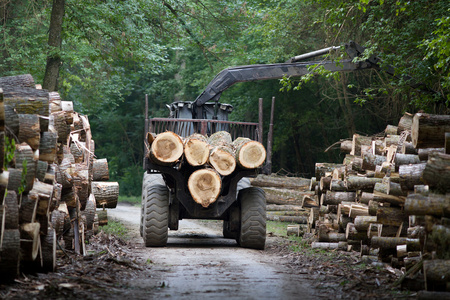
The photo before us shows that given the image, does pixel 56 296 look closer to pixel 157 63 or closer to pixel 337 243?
pixel 337 243

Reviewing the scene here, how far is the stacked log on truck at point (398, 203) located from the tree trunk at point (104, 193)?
4.37 m

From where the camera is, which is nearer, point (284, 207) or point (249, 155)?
point (249, 155)

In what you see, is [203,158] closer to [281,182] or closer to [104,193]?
[104,193]

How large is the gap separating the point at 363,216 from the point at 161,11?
41.6 feet

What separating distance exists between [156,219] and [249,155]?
2148 millimetres

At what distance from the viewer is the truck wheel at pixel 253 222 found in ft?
36.9

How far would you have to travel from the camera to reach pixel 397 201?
28.9 feet

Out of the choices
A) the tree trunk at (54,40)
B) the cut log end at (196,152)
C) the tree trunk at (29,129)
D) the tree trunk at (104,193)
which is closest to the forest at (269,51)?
the tree trunk at (54,40)

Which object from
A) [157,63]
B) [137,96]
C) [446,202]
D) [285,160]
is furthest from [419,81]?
[137,96]

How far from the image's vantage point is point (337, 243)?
1145cm

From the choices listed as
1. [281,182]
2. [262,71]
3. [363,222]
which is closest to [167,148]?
[363,222]

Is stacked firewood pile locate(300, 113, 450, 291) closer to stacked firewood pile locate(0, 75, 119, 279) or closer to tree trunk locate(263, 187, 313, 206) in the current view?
stacked firewood pile locate(0, 75, 119, 279)

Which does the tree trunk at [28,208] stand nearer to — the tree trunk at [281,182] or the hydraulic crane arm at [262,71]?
the hydraulic crane arm at [262,71]

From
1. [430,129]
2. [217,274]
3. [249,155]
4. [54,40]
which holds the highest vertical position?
[54,40]
